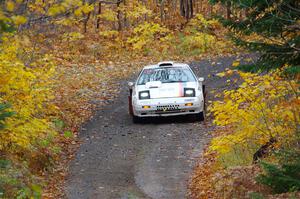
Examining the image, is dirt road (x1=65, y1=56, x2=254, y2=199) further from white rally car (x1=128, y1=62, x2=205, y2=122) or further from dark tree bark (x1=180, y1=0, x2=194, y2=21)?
dark tree bark (x1=180, y1=0, x2=194, y2=21)

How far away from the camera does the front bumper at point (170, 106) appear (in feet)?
49.8

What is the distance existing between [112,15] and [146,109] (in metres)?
18.5

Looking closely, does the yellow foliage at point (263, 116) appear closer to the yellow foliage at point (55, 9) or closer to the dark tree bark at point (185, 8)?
the yellow foliage at point (55, 9)

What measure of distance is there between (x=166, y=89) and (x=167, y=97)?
9.6 inches

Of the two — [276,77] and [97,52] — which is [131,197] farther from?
[97,52]

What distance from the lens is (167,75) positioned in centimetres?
1602

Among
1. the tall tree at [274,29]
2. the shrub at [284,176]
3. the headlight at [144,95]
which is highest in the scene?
the tall tree at [274,29]

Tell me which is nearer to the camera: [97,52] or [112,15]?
[97,52]

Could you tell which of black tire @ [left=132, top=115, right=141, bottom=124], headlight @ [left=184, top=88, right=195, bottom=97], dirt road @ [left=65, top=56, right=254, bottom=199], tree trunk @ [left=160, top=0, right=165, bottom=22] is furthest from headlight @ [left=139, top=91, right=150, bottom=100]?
tree trunk @ [left=160, top=0, right=165, bottom=22]

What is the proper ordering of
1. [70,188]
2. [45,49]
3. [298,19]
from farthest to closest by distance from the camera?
[45,49] → [70,188] → [298,19]

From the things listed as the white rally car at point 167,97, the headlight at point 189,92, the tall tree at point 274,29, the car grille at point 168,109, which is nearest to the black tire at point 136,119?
the white rally car at point 167,97

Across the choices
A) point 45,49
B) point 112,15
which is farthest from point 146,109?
point 112,15

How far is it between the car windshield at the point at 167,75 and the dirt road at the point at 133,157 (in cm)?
122

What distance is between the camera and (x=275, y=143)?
30.4ft
